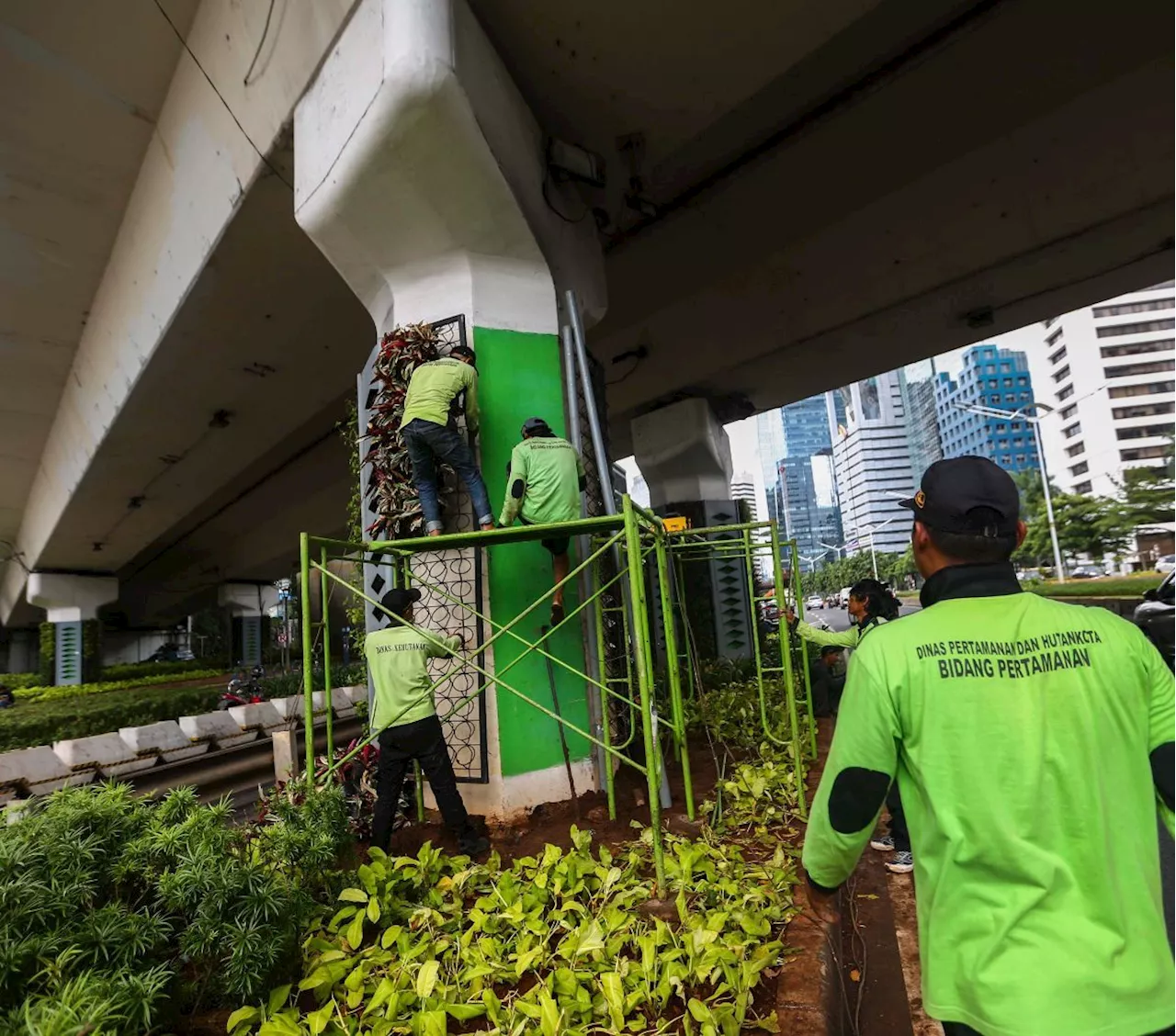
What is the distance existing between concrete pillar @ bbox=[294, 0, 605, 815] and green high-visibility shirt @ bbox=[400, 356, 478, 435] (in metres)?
0.47

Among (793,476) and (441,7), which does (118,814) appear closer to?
(441,7)

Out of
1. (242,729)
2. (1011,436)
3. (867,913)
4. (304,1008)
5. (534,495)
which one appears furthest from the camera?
(1011,436)

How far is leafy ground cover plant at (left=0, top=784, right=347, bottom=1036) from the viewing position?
5.75ft

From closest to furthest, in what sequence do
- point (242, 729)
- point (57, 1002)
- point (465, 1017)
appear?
point (57, 1002)
point (465, 1017)
point (242, 729)

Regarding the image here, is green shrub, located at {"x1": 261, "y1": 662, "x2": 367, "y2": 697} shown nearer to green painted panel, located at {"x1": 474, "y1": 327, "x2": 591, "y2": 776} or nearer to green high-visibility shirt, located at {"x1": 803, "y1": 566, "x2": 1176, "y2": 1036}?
green painted panel, located at {"x1": 474, "y1": 327, "x2": 591, "y2": 776}

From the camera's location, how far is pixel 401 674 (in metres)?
3.71

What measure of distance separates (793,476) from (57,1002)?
120326 mm

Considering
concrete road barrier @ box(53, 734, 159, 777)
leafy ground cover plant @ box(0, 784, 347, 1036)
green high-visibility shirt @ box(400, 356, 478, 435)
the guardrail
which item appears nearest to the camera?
leafy ground cover plant @ box(0, 784, 347, 1036)

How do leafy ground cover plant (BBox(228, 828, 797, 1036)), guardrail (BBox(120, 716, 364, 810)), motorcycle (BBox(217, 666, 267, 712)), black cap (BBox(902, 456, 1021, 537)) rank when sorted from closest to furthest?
black cap (BBox(902, 456, 1021, 537)), leafy ground cover plant (BBox(228, 828, 797, 1036)), guardrail (BBox(120, 716, 364, 810)), motorcycle (BBox(217, 666, 267, 712))

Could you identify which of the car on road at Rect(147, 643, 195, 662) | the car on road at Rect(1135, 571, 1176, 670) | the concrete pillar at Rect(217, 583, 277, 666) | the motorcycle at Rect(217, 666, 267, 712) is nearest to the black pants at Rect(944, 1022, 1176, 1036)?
the car on road at Rect(1135, 571, 1176, 670)

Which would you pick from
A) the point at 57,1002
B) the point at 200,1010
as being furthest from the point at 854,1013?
the point at 57,1002

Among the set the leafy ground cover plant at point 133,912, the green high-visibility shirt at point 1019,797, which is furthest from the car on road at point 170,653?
the green high-visibility shirt at point 1019,797

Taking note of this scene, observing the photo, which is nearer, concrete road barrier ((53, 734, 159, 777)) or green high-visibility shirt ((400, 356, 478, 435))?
green high-visibility shirt ((400, 356, 478, 435))

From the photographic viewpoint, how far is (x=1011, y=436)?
263 feet
